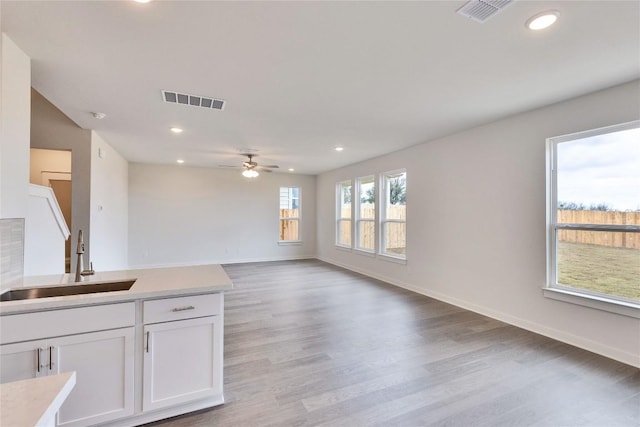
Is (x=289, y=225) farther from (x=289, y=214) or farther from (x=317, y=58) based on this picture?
(x=317, y=58)

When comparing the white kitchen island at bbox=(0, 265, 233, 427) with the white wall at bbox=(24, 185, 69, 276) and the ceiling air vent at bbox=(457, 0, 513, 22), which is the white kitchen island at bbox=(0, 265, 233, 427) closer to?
the white wall at bbox=(24, 185, 69, 276)

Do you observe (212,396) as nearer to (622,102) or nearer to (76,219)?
(76,219)

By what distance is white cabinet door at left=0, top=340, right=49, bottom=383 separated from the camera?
1.56 m

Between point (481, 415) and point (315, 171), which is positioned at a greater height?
point (315, 171)

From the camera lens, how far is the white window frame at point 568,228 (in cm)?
271

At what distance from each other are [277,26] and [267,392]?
8.60 ft

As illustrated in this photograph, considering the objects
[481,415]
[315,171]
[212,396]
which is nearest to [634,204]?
[481,415]

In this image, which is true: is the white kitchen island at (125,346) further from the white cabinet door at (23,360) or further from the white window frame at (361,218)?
the white window frame at (361,218)

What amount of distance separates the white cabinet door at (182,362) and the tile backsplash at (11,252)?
1065 mm

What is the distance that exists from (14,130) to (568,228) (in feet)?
16.6

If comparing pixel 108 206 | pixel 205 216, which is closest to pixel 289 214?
pixel 205 216

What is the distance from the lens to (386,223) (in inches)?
238

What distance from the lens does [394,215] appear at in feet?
19.2

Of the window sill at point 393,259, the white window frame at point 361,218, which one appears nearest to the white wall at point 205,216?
the white window frame at point 361,218
